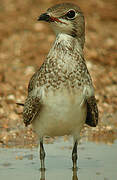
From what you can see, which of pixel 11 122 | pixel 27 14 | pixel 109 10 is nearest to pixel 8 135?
pixel 11 122

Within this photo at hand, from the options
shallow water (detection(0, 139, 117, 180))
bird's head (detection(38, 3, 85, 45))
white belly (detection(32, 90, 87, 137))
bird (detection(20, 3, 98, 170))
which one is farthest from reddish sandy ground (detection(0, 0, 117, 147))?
bird's head (detection(38, 3, 85, 45))

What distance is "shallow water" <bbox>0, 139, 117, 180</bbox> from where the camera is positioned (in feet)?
26.3

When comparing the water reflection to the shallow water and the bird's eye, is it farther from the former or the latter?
the bird's eye

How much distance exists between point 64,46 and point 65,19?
0.40 m

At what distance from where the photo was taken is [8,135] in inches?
384

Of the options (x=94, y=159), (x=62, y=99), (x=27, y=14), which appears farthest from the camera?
(x=27, y=14)

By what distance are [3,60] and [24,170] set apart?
5652 mm

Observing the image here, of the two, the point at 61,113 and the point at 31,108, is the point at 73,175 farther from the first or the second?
the point at 31,108

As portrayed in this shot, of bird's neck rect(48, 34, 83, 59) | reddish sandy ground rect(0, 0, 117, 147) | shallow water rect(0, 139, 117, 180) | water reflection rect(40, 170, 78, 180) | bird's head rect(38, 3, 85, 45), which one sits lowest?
water reflection rect(40, 170, 78, 180)

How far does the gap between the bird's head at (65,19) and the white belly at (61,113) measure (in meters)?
0.91

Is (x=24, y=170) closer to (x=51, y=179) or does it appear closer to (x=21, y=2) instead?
(x=51, y=179)

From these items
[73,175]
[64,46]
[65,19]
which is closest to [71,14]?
[65,19]

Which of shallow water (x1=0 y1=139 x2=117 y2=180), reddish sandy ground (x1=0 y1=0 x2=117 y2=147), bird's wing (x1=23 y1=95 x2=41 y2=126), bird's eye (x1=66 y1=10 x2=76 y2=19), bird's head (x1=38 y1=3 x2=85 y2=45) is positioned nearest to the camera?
bird's head (x1=38 y1=3 x2=85 y2=45)

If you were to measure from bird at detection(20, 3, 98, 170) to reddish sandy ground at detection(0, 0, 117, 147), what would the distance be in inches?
72.6
